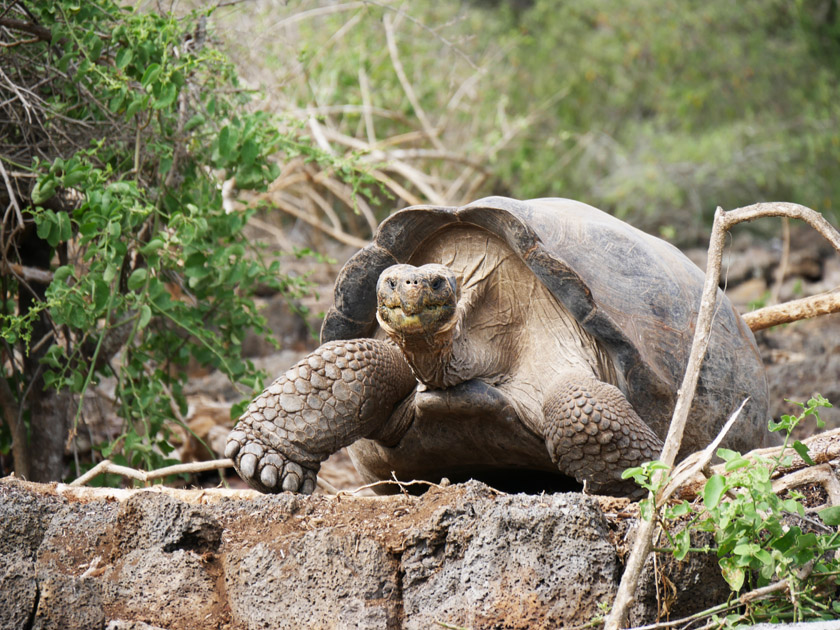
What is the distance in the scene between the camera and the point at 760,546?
168 centimetres

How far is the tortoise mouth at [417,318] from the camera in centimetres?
238

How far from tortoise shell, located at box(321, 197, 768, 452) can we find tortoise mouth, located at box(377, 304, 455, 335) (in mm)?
427

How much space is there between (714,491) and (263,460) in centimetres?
127

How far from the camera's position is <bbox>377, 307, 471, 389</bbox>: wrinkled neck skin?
8.05 ft

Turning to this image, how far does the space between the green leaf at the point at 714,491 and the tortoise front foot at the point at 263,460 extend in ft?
4.01

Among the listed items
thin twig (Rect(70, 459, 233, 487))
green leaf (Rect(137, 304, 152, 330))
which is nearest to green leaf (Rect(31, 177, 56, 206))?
green leaf (Rect(137, 304, 152, 330))

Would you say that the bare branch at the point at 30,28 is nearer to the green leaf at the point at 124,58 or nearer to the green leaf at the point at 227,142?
the green leaf at the point at 124,58

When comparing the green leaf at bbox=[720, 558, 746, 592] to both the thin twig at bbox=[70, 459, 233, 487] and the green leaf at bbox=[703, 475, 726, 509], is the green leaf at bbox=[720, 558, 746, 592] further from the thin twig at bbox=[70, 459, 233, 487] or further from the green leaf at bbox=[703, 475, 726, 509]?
the thin twig at bbox=[70, 459, 233, 487]

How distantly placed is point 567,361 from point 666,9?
9.80m

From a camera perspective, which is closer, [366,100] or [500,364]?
[500,364]

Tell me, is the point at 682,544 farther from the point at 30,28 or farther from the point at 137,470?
the point at 30,28

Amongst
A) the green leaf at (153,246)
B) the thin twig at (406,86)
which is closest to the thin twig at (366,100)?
the thin twig at (406,86)

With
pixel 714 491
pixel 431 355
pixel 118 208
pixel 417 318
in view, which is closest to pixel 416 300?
pixel 417 318

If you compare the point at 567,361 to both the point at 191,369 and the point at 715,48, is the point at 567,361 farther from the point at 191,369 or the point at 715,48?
the point at 715,48
